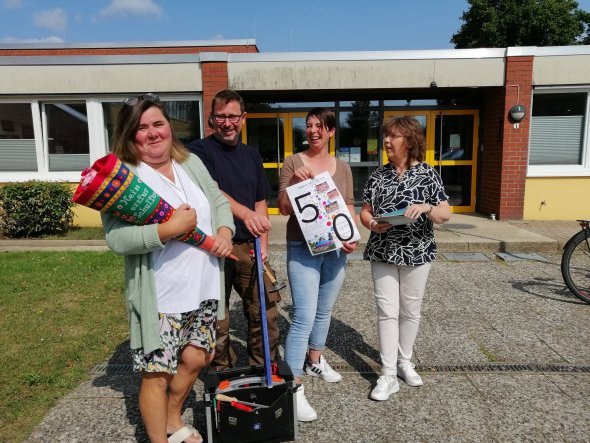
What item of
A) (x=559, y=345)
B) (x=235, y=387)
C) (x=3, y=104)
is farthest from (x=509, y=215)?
(x=3, y=104)

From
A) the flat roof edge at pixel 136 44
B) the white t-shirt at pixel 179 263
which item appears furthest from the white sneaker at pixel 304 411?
the flat roof edge at pixel 136 44

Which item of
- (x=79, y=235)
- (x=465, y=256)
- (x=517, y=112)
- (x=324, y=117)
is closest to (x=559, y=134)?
(x=517, y=112)

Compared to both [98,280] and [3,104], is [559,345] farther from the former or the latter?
[3,104]

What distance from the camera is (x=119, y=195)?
1869mm

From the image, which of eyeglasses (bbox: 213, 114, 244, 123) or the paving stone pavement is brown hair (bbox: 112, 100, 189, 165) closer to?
eyeglasses (bbox: 213, 114, 244, 123)

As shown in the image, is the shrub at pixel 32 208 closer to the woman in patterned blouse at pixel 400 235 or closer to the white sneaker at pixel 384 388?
the woman in patterned blouse at pixel 400 235

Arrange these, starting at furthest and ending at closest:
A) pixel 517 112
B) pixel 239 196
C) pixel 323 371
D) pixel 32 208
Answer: pixel 517 112
pixel 32 208
pixel 323 371
pixel 239 196

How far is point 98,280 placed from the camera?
18.9ft

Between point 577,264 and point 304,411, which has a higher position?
point 577,264

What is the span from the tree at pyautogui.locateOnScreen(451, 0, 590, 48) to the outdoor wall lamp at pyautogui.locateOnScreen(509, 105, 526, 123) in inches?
1123

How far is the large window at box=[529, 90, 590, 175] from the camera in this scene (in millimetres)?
9359

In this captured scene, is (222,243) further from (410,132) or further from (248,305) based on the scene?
(410,132)

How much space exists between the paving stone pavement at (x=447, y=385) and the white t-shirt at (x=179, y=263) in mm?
1029

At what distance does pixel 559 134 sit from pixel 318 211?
8.66 metres
